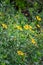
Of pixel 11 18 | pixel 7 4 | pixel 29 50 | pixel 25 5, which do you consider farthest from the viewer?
pixel 25 5

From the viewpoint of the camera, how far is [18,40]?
5285 mm

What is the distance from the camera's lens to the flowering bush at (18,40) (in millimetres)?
5070

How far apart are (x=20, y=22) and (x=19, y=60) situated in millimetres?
1668

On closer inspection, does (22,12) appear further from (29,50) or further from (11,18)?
(29,50)

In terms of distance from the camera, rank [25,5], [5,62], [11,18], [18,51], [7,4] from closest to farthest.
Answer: [5,62] → [18,51] → [11,18] → [7,4] → [25,5]

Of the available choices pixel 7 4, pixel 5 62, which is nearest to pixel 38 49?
pixel 5 62

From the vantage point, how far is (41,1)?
7.94 m

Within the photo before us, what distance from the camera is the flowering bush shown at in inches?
200

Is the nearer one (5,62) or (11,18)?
(5,62)

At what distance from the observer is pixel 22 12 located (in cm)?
739

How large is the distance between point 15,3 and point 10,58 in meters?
2.63

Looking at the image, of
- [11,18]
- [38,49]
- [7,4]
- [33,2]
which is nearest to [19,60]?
[38,49]

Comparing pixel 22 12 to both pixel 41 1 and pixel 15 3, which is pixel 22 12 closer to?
pixel 15 3

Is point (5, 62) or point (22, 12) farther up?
point (5, 62)
